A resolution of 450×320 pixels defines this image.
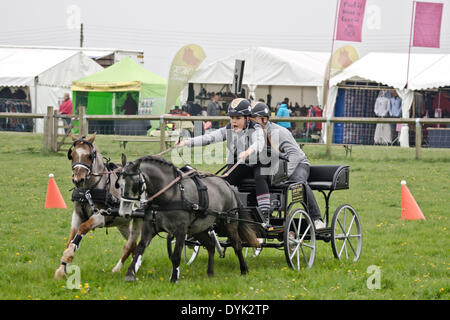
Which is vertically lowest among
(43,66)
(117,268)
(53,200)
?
(53,200)

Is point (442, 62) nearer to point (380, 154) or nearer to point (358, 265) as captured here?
Answer: point (380, 154)

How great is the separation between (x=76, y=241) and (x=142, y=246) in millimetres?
974

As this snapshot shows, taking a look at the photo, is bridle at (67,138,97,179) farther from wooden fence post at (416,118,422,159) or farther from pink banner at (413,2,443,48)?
pink banner at (413,2,443,48)

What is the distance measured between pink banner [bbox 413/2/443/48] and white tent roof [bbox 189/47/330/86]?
5459 millimetres

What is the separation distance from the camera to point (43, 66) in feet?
114

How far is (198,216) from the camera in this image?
704 cm

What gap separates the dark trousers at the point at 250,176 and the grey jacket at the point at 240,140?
0.38ft

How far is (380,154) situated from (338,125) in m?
7.13

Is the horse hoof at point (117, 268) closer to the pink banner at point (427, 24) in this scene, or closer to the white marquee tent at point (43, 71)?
the pink banner at point (427, 24)

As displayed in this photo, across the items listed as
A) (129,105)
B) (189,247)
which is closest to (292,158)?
(189,247)

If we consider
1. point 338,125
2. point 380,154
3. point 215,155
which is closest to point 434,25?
point 338,125

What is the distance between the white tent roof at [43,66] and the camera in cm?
3347

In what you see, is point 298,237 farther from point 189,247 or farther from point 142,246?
point 142,246

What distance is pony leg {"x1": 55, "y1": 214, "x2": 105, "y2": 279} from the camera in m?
7.15
